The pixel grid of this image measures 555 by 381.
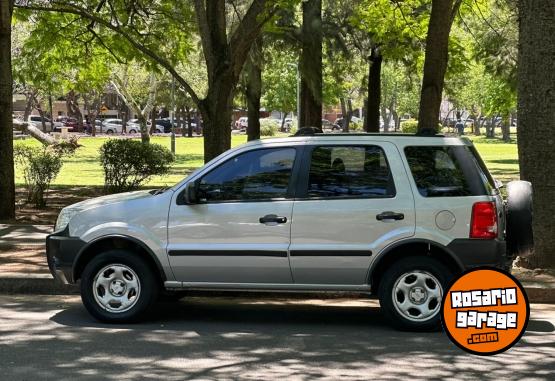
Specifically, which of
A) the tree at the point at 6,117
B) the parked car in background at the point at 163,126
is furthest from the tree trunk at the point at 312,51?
the parked car in background at the point at 163,126

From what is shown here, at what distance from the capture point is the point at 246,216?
7828 millimetres

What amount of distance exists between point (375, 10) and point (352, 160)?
18133mm

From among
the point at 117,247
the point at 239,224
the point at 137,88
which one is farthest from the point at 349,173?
the point at 137,88

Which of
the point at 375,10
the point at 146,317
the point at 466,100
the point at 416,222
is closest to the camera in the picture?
the point at 416,222

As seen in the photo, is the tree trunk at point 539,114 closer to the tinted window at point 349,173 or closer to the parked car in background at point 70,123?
the tinted window at point 349,173

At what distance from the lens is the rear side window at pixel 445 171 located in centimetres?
762

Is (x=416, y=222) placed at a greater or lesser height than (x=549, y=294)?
greater

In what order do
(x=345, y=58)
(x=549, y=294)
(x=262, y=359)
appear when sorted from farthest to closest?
(x=345, y=58) < (x=549, y=294) < (x=262, y=359)

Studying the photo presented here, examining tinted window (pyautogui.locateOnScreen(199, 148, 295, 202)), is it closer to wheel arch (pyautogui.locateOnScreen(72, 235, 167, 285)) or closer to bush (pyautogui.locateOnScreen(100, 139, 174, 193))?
wheel arch (pyautogui.locateOnScreen(72, 235, 167, 285))

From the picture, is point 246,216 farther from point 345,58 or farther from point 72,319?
point 345,58

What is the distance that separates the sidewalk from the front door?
235cm

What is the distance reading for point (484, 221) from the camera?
24.6 ft

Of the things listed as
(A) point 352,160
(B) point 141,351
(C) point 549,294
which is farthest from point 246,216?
(C) point 549,294

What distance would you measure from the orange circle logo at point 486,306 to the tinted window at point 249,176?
4.08 metres
